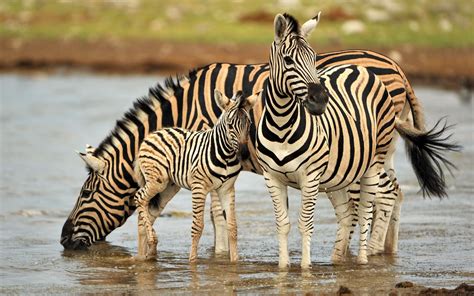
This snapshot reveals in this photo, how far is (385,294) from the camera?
8688 mm

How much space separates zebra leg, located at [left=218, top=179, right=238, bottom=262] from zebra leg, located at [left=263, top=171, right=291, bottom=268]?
1.93 feet

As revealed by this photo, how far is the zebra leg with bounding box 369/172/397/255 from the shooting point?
10.9 metres

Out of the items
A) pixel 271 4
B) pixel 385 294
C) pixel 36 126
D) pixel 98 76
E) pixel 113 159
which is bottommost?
pixel 385 294

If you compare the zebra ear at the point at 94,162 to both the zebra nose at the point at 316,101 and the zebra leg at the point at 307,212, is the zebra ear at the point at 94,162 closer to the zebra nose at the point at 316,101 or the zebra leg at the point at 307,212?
the zebra leg at the point at 307,212

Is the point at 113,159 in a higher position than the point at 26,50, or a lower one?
lower

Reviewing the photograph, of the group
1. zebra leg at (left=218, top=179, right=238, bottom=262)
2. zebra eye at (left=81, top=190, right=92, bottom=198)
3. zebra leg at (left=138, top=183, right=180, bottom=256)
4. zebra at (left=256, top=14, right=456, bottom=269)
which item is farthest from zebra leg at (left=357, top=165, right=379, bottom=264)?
zebra eye at (left=81, top=190, right=92, bottom=198)

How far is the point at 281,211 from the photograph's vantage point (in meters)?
9.77

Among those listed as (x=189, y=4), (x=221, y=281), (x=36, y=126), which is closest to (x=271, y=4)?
(x=189, y=4)

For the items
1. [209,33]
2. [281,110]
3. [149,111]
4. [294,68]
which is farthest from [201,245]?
[209,33]

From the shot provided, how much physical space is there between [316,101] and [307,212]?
125 centimetres

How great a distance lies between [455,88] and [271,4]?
433 inches

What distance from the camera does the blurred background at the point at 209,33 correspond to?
29.7 metres

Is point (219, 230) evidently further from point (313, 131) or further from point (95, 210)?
point (313, 131)

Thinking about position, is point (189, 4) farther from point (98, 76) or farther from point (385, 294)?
point (385, 294)
